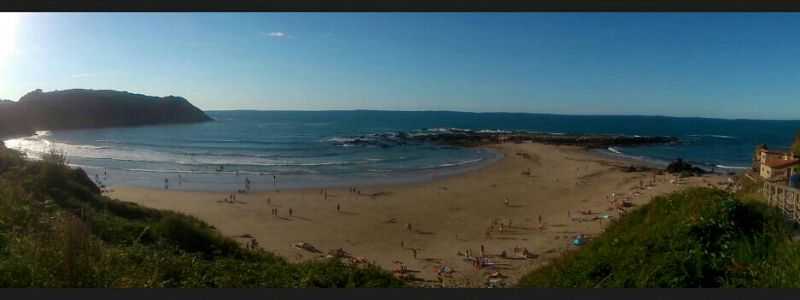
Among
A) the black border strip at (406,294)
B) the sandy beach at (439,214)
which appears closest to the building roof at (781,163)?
the sandy beach at (439,214)

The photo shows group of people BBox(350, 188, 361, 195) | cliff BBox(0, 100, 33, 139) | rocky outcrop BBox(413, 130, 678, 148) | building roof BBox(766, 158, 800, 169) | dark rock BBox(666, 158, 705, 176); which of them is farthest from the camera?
rocky outcrop BBox(413, 130, 678, 148)

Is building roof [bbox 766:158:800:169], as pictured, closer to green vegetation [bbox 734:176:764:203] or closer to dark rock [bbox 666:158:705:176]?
green vegetation [bbox 734:176:764:203]

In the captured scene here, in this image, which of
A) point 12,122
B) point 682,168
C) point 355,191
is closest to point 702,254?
point 12,122

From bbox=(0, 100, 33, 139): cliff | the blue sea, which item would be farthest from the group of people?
bbox=(0, 100, 33, 139): cliff

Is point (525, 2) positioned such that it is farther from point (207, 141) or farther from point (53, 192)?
point (207, 141)

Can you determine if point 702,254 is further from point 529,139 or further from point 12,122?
point 529,139

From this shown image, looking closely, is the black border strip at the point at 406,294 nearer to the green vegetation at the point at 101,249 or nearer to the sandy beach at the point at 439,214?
the green vegetation at the point at 101,249

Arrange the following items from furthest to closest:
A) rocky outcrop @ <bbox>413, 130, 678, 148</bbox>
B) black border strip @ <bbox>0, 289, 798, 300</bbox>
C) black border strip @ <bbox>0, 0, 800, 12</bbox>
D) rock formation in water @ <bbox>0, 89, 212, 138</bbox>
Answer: rocky outcrop @ <bbox>413, 130, 678, 148</bbox> → rock formation in water @ <bbox>0, 89, 212, 138</bbox> → black border strip @ <bbox>0, 289, 798, 300</bbox> → black border strip @ <bbox>0, 0, 800, 12</bbox>
